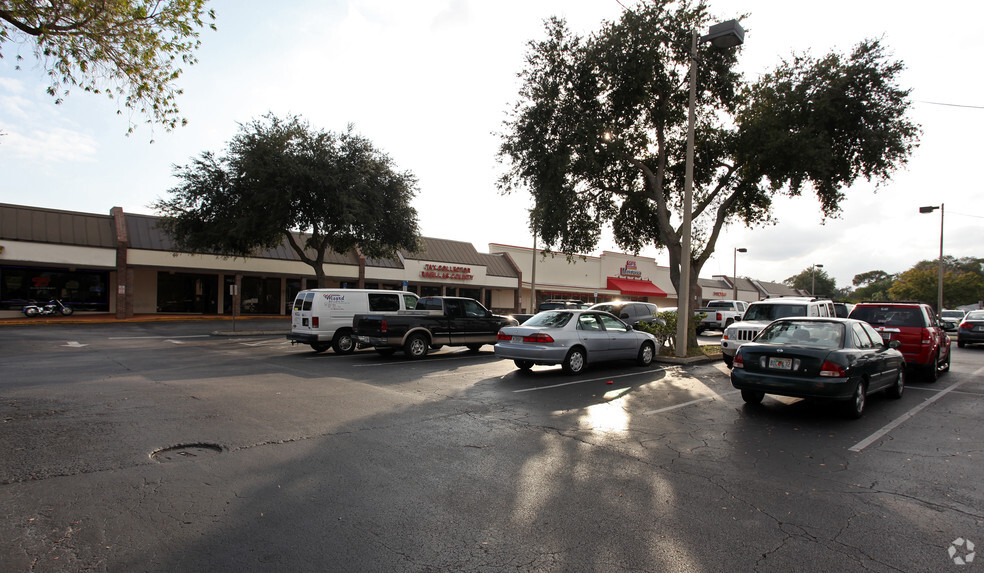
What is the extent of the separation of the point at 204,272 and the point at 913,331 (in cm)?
3531

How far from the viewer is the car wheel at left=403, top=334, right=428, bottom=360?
14.7 meters

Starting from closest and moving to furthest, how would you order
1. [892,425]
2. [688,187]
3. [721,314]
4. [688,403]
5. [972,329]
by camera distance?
[892,425] → [688,403] → [688,187] → [972,329] → [721,314]

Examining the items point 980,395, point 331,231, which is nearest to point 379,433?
point 980,395

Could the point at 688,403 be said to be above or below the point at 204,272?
below

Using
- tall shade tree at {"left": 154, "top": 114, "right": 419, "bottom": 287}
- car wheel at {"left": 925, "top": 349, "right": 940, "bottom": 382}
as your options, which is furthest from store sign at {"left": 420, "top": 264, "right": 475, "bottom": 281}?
car wheel at {"left": 925, "top": 349, "right": 940, "bottom": 382}

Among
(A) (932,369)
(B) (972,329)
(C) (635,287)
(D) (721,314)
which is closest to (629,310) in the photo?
(D) (721,314)

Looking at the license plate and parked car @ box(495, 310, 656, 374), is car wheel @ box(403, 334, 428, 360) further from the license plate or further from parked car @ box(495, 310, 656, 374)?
the license plate

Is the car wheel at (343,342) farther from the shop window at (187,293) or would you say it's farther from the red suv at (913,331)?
the shop window at (187,293)

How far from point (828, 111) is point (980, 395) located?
933 cm

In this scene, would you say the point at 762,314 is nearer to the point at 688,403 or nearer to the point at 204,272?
the point at 688,403

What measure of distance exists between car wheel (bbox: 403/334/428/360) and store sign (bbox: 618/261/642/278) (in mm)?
37612

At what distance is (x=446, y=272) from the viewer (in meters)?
39.3

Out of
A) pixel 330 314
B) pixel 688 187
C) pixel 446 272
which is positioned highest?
pixel 688 187

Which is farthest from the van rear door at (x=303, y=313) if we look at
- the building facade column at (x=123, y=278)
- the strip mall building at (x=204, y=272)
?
the building facade column at (x=123, y=278)
